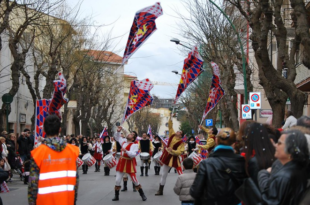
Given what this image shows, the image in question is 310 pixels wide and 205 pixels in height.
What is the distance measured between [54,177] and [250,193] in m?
2.13

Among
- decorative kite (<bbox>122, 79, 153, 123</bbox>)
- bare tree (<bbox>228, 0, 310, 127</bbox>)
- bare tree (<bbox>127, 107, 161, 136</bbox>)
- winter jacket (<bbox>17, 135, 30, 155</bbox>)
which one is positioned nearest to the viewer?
bare tree (<bbox>228, 0, 310, 127</bbox>)

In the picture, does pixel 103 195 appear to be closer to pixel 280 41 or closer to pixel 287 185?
pixel 280 41

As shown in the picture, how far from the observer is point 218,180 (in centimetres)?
554

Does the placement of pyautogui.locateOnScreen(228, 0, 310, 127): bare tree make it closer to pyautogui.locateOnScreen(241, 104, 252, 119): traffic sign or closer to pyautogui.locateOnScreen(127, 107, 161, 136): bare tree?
pyautogui.locateOnScreen(241, 104, 252, 119): traffic sign

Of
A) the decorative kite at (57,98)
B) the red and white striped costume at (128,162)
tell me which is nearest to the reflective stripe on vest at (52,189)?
the decorative kite at (57,98)

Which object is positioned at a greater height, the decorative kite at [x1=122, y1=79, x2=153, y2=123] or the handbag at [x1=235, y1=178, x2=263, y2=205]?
the decorative kite at [x1=122, y1=79, x2=153, y2=123]

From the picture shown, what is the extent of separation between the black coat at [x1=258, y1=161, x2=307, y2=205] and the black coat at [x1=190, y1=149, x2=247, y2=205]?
44.6 inches

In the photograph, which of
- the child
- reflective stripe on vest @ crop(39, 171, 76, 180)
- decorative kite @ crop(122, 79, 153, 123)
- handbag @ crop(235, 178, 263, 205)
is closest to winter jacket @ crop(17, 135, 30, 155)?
decorative kite @ crop(122, 79, 153, 123)

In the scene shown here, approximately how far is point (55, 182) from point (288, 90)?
12.0 m

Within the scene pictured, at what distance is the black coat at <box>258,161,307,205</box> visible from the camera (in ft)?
13.9

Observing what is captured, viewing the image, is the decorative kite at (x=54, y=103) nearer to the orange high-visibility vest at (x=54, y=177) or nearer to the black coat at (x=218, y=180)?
the orange high-visibility vest at (x=54, y=177)

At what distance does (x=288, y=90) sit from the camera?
53.7 ft

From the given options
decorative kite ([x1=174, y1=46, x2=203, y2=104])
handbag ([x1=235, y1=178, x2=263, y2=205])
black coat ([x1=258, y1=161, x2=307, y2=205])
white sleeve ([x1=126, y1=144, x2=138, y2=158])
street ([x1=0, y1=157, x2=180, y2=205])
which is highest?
decorative kite ([x1=174, y1=46, x2=203, y2=104])

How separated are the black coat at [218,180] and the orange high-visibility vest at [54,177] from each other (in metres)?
1.34
